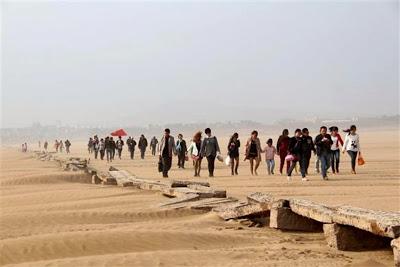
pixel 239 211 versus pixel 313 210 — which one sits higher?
pixel 313 210

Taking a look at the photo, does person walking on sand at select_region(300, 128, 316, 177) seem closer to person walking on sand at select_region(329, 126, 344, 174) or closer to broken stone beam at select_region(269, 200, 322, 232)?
person walking on sand at select_region(329, 126, 344, 174)

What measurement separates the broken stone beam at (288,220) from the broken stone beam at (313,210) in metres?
0.13

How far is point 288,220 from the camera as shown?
8.05 m

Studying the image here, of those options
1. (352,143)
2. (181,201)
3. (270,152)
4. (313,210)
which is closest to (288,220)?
(313,210)

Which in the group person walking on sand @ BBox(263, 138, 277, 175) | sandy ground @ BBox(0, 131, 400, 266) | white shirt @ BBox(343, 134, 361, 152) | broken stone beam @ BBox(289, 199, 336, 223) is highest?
white shirt @ BBox(343, 134, 361, 152)

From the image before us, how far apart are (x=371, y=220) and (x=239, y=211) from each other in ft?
10.3

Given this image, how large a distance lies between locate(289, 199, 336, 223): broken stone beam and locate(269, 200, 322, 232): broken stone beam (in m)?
0.13

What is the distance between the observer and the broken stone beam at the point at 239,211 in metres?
8.66

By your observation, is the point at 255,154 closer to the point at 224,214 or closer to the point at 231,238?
the point at 224,214

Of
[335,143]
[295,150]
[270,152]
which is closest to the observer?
[295,150]

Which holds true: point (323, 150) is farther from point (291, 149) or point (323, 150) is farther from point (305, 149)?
point (291, 149)

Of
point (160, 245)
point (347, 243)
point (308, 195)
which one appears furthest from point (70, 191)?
point (347, 243)

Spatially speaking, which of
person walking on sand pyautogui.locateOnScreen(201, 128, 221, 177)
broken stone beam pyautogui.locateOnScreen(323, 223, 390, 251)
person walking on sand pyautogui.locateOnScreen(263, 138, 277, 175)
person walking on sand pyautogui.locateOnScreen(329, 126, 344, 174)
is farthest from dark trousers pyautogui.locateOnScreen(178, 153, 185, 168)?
broken stone beam pyautogui.locateOnScreen(323, 223, 390, 251)

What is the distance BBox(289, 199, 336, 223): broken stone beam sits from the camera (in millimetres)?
7036
